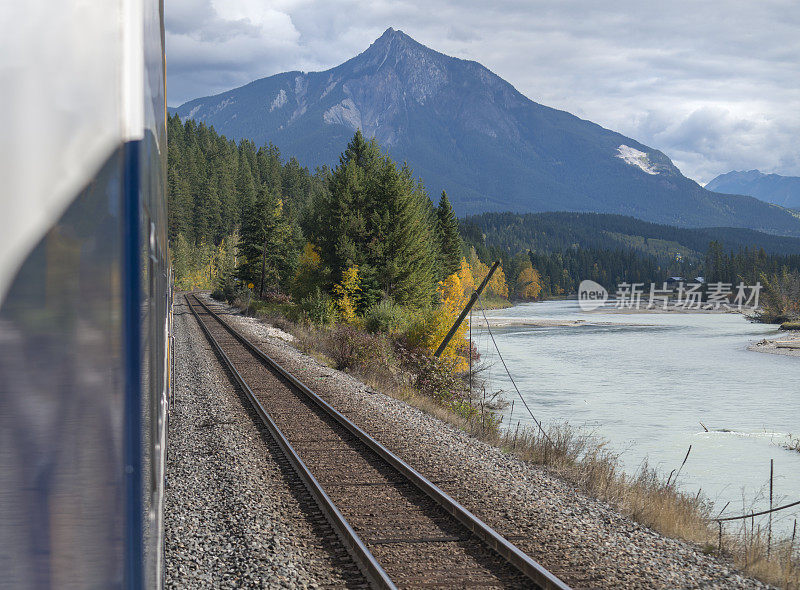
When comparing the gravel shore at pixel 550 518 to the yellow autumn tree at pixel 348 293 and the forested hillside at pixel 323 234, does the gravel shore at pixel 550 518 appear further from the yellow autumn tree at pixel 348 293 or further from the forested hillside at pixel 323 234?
the yellow autumn tree at pixel 348 293

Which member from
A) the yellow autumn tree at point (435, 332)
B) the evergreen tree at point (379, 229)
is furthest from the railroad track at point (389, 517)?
the evergreen tree at point (379, 229)

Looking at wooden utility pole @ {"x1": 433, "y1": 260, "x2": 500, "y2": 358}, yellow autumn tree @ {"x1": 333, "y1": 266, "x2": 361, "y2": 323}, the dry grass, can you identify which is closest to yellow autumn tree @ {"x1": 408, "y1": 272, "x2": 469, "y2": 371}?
wooden utility pole @ {"x1": 433, "y1": 260, "x2": 500, "y2": 358}

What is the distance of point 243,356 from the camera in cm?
2241

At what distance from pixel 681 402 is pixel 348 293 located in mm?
19480

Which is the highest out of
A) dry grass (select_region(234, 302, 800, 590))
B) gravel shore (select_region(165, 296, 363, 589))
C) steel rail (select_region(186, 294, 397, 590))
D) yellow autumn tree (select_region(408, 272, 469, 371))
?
yellow autumn tree (select_region(408, 272, 469, 371))

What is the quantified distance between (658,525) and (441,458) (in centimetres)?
338

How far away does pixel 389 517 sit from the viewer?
7297 millimetres

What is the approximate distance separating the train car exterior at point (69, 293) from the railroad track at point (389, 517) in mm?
4808

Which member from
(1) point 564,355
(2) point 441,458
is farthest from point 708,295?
(2) point 441,458

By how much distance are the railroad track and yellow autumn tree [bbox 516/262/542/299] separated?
148 metres

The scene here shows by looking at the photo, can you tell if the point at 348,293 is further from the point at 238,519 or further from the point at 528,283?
the point at 528,283

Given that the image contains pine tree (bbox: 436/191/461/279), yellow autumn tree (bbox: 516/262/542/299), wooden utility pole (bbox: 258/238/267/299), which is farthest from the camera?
yellow autumn tree (bbox: 516/262/542/299)

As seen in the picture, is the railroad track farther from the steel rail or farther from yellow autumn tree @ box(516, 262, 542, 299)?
yellow autumn tree @ box(516, 262, 542, 299)

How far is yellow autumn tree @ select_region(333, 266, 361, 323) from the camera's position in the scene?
120 feet
